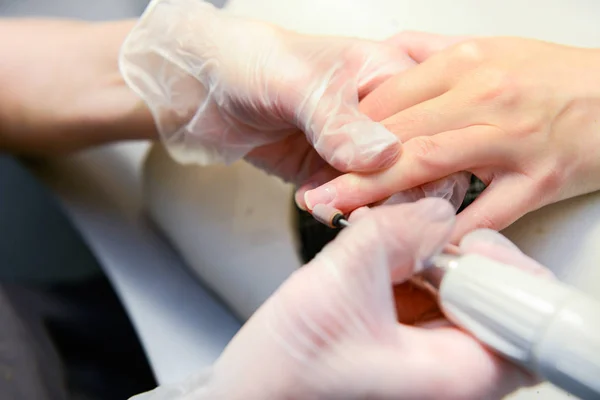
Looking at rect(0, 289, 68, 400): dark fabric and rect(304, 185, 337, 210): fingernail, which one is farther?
rect(0, 289, 68, 400): dark fabric

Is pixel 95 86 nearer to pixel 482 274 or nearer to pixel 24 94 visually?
pixel 24 94

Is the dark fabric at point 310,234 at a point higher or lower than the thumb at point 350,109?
lower

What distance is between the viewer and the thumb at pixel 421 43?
1.81 ft

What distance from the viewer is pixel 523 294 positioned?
291 millimetres

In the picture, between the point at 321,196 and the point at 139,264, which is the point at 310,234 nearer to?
the point at 321,196

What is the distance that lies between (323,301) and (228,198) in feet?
1.15

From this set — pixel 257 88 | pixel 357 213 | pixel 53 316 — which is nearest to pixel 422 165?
pixel 357 213

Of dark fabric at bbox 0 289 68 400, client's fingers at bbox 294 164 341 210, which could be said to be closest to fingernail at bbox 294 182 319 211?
client's fingers at bbox 294 164 341 210

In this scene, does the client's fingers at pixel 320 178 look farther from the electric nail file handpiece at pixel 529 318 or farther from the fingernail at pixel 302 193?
the electric nail file handpiece at pixel 529 318

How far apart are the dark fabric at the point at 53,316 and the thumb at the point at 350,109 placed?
420 millimetres

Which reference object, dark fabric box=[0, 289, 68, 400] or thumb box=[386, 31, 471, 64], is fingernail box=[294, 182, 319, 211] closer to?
thumb box=[386, 31, 471, 64]

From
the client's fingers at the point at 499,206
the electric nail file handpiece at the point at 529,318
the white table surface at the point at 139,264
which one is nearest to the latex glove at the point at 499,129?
the client's fingers at the point at 499,206

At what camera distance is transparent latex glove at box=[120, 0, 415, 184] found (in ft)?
1.52

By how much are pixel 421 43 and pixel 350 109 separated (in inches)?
6.0
